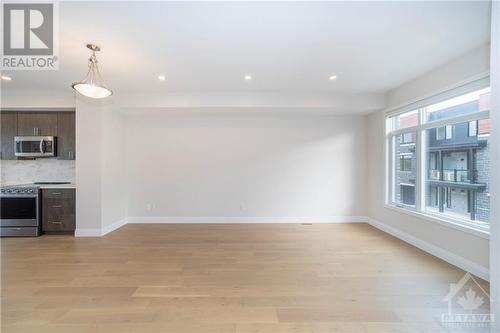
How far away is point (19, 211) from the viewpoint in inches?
165

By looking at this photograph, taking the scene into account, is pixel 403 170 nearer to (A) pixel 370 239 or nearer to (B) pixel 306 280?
(A) pixel 370 239

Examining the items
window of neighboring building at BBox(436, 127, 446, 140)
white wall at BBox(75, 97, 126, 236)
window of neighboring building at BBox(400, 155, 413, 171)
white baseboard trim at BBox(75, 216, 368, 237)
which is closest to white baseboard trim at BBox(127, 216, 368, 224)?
white baseboard trim at BBox(75, 216, 368, 237)

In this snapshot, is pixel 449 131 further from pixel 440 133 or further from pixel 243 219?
pixel 243 219

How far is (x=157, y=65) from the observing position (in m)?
3.21

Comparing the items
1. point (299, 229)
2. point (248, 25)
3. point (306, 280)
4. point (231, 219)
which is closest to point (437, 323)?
point (306, 280)

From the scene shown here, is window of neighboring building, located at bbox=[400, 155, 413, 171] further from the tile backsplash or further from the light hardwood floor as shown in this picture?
the tile backsplash

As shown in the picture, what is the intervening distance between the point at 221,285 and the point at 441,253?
125 inches

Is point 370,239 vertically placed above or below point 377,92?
below

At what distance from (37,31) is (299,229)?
4.92 metres

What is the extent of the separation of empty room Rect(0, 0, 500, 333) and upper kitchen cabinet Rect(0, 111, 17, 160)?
3 centimetres

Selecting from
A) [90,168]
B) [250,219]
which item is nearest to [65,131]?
[90,168]
